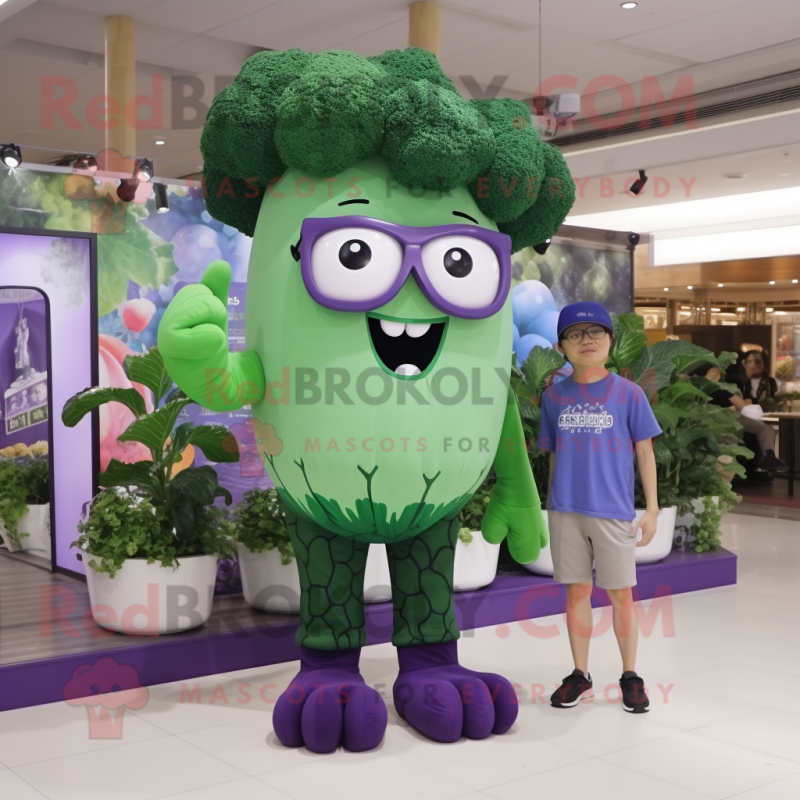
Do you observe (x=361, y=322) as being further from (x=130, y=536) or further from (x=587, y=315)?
(x=130, y=536)

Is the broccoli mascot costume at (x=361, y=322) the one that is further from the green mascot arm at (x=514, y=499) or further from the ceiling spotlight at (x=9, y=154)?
the ceiling spotlight at (x=9, y=154)

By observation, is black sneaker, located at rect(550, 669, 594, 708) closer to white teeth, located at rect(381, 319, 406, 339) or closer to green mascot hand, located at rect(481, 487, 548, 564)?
green mascot hand, located at rect(481, 487, 548, 564)

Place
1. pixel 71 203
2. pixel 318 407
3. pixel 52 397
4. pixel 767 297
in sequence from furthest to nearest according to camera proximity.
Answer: pixel 767 297 < pixel 52 397 < pixel 71 203 < pixel 318 407

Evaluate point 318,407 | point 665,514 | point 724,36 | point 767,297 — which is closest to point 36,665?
point 318,407

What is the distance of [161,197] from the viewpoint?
4.41 meters

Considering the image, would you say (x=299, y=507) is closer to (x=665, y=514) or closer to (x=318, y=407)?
(x=318, y=407)

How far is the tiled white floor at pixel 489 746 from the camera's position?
281cm

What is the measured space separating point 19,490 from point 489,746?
3.71 m

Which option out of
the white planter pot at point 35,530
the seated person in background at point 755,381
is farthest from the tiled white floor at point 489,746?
the seated person in background at point 755,381

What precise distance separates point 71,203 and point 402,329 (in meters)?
1.94

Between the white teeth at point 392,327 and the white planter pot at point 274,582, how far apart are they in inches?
58.8

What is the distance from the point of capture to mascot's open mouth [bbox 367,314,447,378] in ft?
9.84

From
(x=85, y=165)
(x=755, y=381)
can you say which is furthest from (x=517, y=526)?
(x=755, y=381)

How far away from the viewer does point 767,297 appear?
16172 mm
